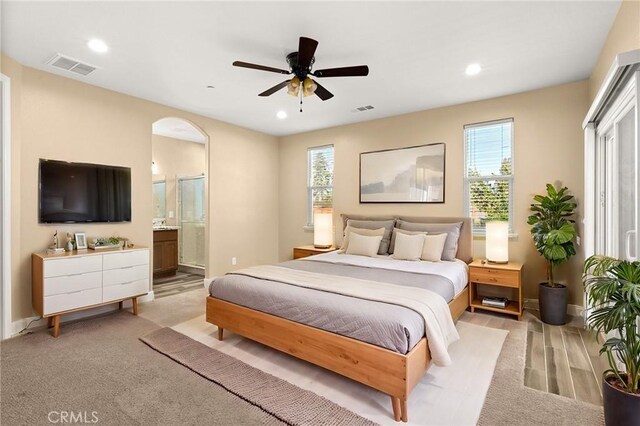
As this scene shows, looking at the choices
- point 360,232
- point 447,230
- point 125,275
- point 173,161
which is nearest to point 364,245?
point 360,232

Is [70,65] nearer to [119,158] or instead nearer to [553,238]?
[119,158]

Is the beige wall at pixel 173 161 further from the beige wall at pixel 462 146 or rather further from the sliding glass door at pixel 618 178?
the sliding glass door at pixel 618 178

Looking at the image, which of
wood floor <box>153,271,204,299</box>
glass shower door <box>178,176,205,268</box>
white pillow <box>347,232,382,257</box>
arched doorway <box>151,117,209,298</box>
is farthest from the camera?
glass shower door <box>178,176,205,268</box>

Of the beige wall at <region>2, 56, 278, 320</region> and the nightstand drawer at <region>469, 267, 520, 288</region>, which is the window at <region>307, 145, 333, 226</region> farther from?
the nightstand drawer at <region>469, 267, 520, 288</region>

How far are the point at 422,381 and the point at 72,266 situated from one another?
3.48 metres

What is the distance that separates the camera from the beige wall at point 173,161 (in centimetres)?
634

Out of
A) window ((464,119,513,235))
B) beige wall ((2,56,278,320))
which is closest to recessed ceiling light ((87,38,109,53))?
beige wall ((2,56,278,320))

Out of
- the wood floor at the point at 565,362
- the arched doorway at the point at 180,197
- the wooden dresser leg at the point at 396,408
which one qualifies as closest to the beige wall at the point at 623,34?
the wood floor at the point at 565,362

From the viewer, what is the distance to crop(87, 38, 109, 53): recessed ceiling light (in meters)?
2.73

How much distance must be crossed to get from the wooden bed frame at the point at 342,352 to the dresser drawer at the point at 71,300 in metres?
1.51

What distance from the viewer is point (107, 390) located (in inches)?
86.7

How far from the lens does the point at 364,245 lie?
4.30m

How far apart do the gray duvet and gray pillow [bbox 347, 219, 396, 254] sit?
109cm

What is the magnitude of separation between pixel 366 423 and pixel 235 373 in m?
1.10
